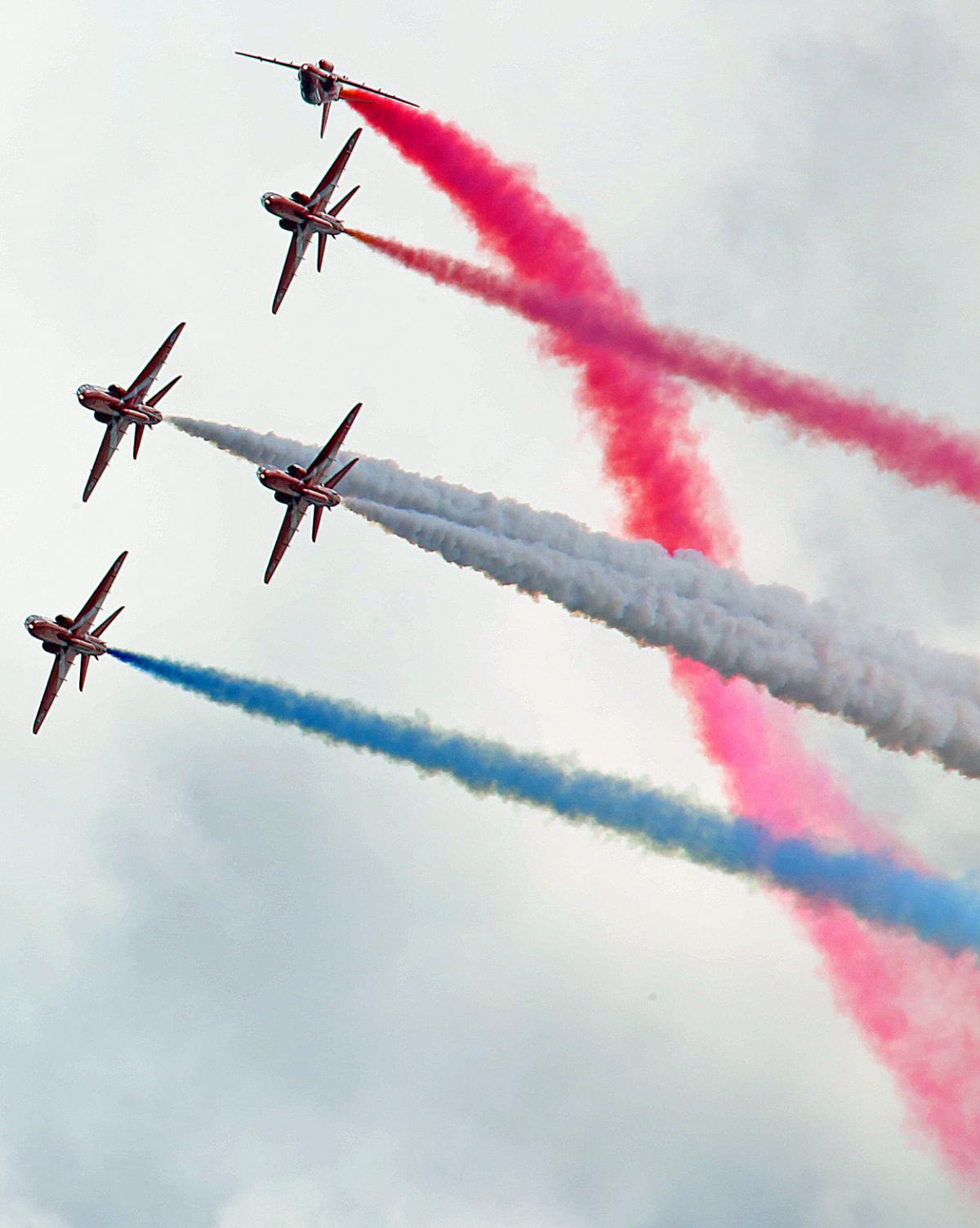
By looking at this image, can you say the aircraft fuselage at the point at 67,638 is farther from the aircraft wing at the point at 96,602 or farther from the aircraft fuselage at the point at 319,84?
the aircraft fuselage at the point at 319,84

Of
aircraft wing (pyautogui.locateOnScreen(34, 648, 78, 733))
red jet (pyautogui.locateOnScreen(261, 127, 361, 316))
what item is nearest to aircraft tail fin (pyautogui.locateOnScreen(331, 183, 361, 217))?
red jet (pyautogui.locateOnScreen(261, 127, 361, 316))

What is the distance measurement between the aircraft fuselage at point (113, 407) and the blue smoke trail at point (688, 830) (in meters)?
13.9

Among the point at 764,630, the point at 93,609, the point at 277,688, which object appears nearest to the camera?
the point at 764,630

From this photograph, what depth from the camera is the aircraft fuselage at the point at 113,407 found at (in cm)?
6912

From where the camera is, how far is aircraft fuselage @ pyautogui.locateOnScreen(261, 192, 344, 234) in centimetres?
7056

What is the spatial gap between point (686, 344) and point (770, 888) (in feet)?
59.6

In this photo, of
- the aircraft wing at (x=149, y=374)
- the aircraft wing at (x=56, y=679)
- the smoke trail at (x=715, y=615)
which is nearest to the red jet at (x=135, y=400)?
the aircraft wing at (x=149, y=374)

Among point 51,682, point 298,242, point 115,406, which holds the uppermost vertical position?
point 298,242

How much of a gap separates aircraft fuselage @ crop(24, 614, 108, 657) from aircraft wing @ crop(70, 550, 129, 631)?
0.26m

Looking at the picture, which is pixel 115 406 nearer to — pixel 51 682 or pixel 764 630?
pixel 51 682

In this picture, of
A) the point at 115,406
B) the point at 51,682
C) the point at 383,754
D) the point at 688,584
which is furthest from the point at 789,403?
the point at 51,682

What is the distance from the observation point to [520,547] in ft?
198

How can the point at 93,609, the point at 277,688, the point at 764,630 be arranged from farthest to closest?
the point at 93,609, the point at 277,688, the point at 764,630

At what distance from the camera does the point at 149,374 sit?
69.5 meters
